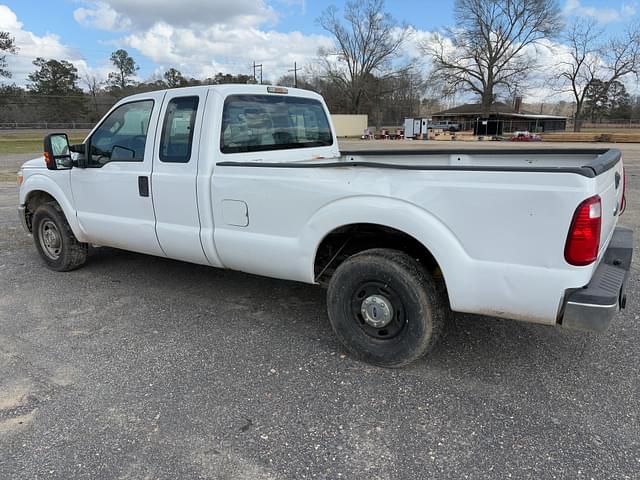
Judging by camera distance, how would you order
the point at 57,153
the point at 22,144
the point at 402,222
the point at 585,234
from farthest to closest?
the point at 22,144 < the point at 57,153 < the point at 402,222 < the point at 585,234

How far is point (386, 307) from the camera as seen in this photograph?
10.7 feet

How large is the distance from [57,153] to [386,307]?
364 cm

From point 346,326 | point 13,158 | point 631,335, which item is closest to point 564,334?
point 631,335

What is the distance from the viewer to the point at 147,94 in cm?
457

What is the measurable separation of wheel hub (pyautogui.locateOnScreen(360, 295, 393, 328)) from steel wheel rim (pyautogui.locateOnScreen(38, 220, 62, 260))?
149 inches

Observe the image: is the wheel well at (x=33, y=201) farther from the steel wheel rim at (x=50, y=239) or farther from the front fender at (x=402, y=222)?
the front fender at (x=402, y=222)

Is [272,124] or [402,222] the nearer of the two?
[402,222]

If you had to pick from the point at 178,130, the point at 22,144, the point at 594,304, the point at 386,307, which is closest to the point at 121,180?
the point at 178,130

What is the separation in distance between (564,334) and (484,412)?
1.39 m

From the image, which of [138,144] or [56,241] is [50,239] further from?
[138,144]

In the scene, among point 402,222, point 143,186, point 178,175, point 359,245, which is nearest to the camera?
point 402,222

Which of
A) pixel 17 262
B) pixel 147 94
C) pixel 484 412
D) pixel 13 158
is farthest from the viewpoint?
pixel 13 158

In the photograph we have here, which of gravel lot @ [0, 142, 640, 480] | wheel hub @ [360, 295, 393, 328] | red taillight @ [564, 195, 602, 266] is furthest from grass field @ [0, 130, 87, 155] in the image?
red taillight @ [564, 195, 602, 266]

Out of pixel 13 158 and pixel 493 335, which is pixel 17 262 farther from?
pixel 13 158
